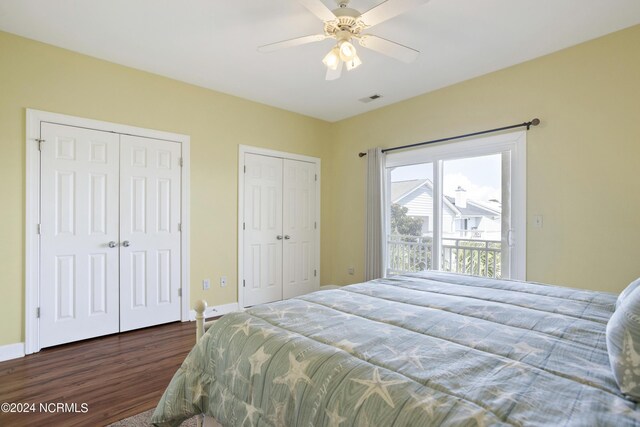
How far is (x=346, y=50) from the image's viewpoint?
2207 mm

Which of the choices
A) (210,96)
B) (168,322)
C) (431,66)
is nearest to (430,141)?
(431,66)

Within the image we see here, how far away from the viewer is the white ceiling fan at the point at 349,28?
192 centimetres

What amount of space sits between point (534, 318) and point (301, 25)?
2.49 meters

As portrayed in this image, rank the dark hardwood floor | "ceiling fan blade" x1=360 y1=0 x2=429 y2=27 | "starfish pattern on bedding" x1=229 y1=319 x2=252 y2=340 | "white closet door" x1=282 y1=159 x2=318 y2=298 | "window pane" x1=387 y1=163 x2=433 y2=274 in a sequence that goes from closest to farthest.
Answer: "starfish pattern on bedding" x1=229 y1=319 x2=252 y2=340 → "ceiling fan blade" x1=360 y1=0 x2=429 y2=27 → the dark hardwood floor → "window pane" x1=387 y1=163 x2=433 y2=274 → "white closet door" x1=282 y1=159 x2=318 y2=298

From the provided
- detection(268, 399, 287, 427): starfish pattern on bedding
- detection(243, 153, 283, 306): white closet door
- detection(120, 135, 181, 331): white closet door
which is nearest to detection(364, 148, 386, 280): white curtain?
detection(243, 153, 283, 306): white closet door

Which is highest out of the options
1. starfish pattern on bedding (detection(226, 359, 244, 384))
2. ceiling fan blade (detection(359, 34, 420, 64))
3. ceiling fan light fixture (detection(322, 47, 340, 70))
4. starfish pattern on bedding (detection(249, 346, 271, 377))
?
ceiling fan blade (detection(359, 34, 420, 64))

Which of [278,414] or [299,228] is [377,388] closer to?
[278,414]

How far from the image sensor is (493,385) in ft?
2.90

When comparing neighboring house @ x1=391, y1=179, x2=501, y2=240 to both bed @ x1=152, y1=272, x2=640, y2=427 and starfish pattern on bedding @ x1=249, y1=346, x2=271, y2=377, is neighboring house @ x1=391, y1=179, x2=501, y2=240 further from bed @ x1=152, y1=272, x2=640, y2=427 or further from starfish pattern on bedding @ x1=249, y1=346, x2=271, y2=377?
starfish pattern on bedding @ x1=249, y1=346, x2=271, y2=377

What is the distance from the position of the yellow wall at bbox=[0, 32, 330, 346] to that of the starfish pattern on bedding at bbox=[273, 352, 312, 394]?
291 cm

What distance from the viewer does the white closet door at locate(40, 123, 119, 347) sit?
2848mm

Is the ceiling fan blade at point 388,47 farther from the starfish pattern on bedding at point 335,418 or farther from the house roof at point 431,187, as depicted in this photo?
the starfish pattern on bedding at point 335,418

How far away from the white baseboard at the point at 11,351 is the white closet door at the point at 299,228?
2.71 metres

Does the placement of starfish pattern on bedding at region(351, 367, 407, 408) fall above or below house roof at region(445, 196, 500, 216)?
below
